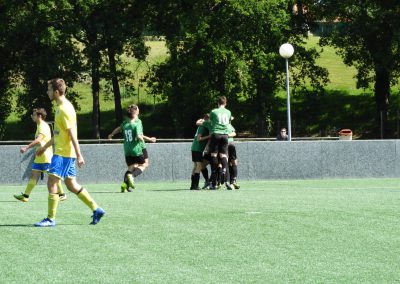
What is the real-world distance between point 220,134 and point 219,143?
19 cm

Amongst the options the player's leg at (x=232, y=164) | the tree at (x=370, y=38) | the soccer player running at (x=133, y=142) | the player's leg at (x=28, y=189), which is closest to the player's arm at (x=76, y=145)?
the player's leg at (x=28, y=189)

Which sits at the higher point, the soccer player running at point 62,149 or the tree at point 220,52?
the tree at point 220,52

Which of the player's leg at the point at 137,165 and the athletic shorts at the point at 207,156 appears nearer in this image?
the player's leg at the point at 137,165

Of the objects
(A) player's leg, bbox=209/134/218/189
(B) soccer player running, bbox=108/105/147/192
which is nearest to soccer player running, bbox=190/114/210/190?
(A) player's leg, bbox=209/134/218/189

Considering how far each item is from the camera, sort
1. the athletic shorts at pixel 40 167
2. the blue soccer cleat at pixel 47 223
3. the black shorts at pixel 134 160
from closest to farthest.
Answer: the blue soccer cleat at pixel 47 223, the athletic shorts at pixel 40 167, the black shorts at pixel 134 160

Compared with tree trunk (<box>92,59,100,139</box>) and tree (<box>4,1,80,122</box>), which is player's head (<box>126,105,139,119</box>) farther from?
tree trunk (<box>92,59,100,139</box>)

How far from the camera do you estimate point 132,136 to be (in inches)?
770

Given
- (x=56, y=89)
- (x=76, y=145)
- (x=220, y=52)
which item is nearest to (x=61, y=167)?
(x=76, y=145)

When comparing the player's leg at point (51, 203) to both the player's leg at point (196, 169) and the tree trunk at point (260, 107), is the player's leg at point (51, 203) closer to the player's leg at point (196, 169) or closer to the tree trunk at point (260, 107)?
the player's leg at point (196, 169)

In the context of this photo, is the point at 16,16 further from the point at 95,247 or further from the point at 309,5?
the point at 95,247

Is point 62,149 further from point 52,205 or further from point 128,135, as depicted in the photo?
point 128,135

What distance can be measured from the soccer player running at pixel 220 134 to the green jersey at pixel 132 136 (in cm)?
143

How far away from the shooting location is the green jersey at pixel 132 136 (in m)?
19.5

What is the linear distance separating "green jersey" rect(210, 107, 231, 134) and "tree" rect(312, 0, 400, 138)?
25951 mm
